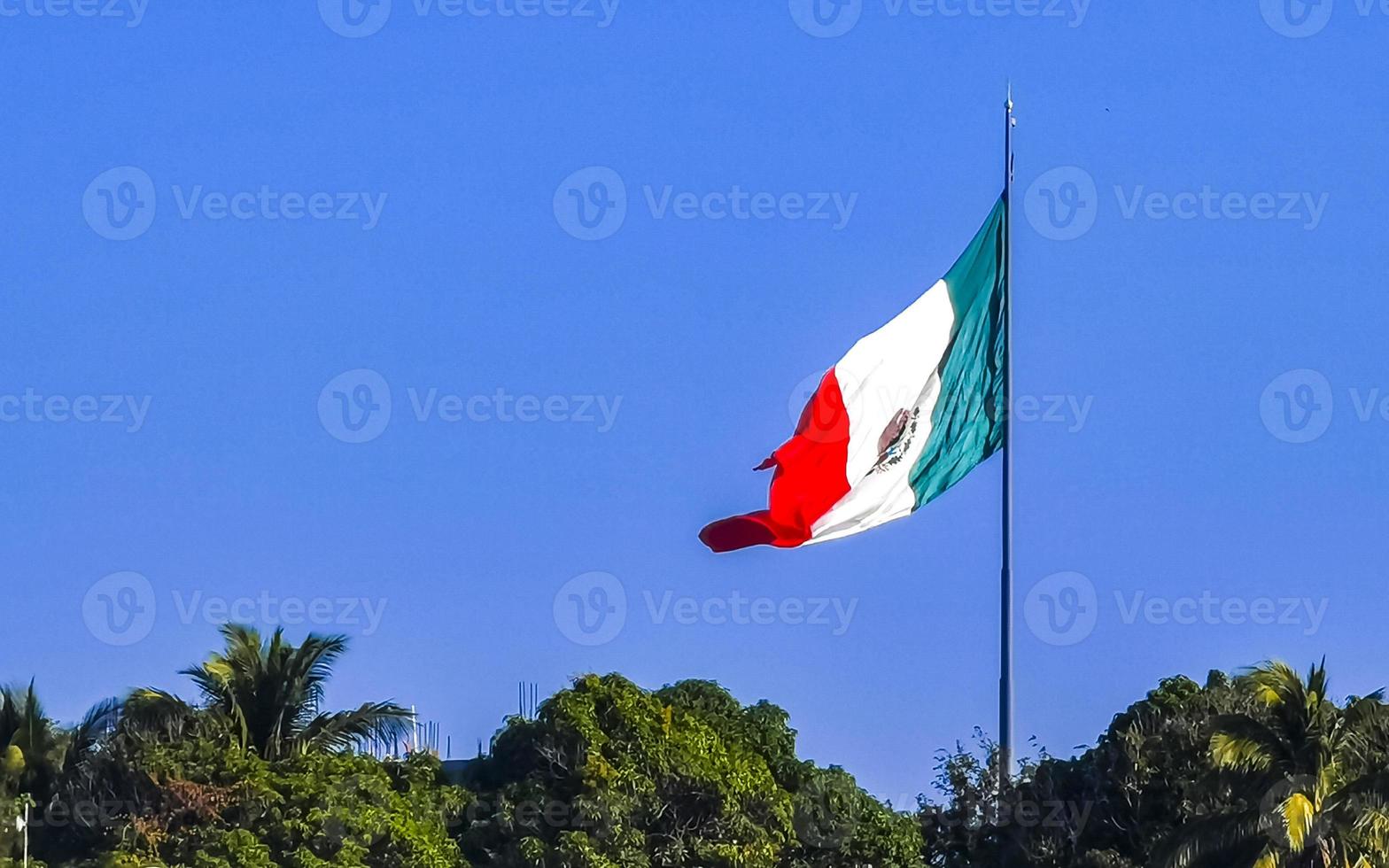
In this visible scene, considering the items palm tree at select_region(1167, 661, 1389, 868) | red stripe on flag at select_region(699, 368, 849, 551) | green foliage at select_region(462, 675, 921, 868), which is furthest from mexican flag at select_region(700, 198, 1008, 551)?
palm tree at select_region(1167, 661, 1389, 868)

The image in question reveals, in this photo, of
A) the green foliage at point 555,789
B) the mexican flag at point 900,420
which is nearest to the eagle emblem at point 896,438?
the mexican flag at point 900,420

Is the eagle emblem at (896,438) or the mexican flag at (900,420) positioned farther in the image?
the eagle emblem at (896,438)

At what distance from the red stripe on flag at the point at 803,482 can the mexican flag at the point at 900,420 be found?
14 mm

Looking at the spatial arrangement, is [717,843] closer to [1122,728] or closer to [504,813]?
[504,813]

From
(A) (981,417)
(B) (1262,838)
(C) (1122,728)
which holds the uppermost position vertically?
(A) (981,417)

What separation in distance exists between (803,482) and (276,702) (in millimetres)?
11484

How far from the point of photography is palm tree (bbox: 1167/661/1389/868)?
33156mm

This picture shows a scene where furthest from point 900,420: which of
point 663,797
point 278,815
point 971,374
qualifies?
point 278,815

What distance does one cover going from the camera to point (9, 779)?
45.7 meters

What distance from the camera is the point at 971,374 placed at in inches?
1612

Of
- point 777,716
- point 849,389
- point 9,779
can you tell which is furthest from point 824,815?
point 9,779

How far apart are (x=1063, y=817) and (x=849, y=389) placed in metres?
10.4

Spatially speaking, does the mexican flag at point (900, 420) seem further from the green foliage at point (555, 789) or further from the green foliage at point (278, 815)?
the green foliage at point (278, 815)

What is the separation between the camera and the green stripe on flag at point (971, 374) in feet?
131
